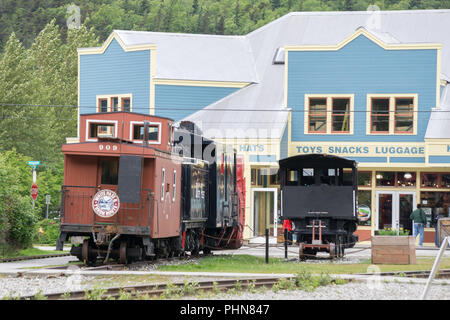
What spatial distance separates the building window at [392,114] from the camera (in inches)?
1526

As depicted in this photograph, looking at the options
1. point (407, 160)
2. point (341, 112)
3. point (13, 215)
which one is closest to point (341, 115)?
point (341, 112)

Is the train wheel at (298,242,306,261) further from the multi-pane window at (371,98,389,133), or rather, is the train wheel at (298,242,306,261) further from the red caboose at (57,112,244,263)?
the multi-pane window at (371,98,389,133)

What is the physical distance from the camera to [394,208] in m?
39.3

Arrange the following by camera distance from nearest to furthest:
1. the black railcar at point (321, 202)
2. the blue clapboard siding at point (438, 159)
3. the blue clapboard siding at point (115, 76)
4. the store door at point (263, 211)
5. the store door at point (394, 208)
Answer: the black railcar at point (321, 202) < the blue clapboard siding at point (438, 159) < the store door at point (394, 208) < the store door at point (263, 211) < the blue clapboard siding at point (115, 76)

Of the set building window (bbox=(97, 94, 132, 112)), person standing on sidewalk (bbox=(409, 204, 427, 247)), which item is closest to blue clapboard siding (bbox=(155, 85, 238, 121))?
building window (bbox=(97, 94, 132, 112))

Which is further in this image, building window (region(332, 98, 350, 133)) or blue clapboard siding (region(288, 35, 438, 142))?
building window (region(332, 98, 350, 133))

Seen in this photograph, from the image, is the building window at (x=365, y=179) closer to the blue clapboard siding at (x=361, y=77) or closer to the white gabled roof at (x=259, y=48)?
the blue clapboard siding at (x=361, y=77)

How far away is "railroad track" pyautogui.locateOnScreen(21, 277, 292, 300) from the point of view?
14447 millimetres

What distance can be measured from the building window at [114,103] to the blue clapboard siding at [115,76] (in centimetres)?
24

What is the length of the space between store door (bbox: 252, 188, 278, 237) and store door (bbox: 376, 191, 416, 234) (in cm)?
525

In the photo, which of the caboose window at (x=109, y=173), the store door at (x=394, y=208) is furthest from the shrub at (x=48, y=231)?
the store door at (x=394, y=208)

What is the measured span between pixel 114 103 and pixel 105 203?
23392 millimetres
